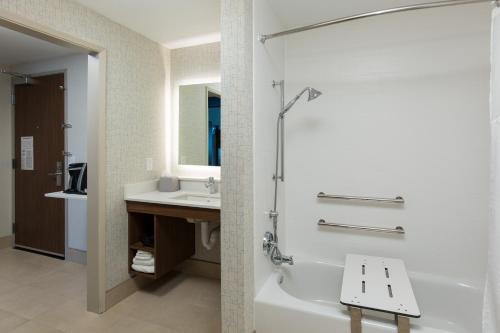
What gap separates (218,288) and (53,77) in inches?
120

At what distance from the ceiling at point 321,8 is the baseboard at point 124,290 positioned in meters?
2.52

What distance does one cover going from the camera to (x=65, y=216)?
3.15m

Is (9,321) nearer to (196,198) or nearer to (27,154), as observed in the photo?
(196,198)

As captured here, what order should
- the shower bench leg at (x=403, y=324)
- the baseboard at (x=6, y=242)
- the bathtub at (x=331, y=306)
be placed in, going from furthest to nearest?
the baseboard at (x=6, y=242)
the bathtub at (x=331, y=306)
the shower bench leg at (x=403, y=324)

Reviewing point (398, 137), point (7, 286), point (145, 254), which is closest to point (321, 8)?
point (398, 137)

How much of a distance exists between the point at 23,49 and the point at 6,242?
8.04 ft

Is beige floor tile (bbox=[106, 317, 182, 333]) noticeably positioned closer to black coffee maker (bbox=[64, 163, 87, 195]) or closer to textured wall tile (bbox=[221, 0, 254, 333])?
textured wall tile (bbox=[221, 0, 254, 333])

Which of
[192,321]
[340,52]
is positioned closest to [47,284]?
[192,321]

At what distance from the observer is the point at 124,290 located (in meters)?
2.31

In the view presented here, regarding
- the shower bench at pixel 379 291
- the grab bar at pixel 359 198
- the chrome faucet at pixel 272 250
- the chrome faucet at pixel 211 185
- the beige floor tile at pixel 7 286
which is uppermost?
the chrome faucet at pixel 211 185

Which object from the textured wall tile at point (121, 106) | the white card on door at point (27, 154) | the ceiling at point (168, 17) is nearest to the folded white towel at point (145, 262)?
the textured wall tile at point (121, 106)

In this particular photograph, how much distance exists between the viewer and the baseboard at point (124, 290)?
2172mm

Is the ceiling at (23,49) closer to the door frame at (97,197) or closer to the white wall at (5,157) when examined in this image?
the white wall at (5,157)

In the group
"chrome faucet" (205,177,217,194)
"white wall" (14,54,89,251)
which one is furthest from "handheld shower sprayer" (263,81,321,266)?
"white wall" (14,54,89,251)
